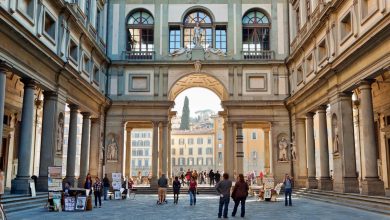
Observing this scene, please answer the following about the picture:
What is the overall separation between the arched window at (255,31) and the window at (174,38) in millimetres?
5602

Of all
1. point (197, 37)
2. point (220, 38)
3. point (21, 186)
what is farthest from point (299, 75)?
point (21, 186)

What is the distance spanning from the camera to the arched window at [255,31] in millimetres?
36562

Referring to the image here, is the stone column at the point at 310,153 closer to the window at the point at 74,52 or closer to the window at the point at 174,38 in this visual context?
the window at the point at 174,38

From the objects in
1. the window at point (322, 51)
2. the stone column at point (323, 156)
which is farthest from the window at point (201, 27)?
the stone column at point (323, 156)

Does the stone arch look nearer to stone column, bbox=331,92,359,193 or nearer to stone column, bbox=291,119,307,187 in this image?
stone column, bbox=291,119,307,187

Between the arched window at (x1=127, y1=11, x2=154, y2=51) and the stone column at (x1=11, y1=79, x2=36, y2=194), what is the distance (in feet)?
54.4

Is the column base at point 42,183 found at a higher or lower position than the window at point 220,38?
lower

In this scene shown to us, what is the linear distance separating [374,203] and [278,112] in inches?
684

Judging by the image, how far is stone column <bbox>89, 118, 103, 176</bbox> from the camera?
32.8 m

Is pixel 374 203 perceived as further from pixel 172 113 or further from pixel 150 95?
pixel 172 113

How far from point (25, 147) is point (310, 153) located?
1935cm

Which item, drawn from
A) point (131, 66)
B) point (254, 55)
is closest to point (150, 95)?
point (131, 66)

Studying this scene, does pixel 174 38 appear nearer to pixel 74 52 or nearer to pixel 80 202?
pixel 74 52

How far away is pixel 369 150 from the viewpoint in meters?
20.3
